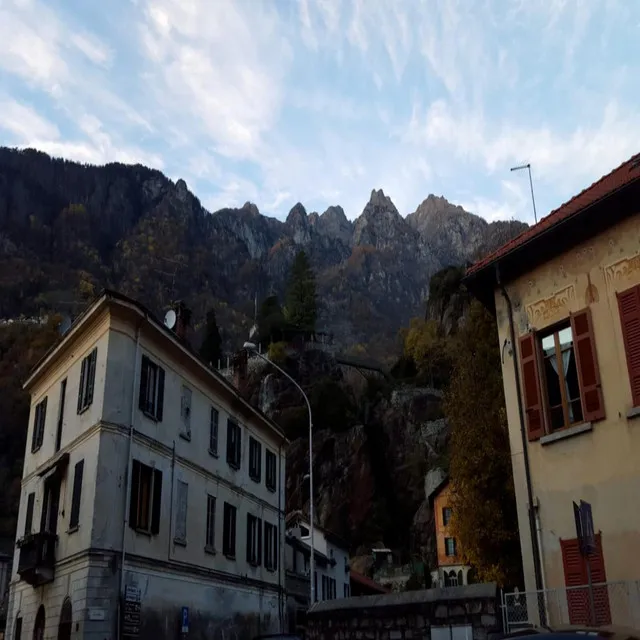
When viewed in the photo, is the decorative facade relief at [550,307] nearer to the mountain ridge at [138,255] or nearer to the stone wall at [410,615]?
the stone wall at [410,615]

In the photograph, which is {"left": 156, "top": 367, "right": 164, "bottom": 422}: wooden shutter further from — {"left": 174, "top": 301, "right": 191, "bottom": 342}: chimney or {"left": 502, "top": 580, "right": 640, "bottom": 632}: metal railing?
{"left": 502, "top": 580, "right": 640, "bottom": 632}: metal railing

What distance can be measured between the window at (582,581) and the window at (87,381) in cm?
1498

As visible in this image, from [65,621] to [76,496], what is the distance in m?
3.51

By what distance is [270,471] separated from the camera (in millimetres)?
35594

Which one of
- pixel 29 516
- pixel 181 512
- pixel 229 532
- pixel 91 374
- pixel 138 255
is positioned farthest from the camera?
pixel 138 255

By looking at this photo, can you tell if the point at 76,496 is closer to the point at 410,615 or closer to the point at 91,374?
the point at 91,374

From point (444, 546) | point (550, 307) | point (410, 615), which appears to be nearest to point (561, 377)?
point (550, 307)

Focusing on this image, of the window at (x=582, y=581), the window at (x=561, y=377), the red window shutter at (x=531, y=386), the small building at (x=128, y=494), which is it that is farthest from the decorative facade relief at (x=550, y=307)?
the small building at (x=128, y=494)

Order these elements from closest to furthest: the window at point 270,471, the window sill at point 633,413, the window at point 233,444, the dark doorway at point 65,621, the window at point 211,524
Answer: the window sill at point 633,413
the dark doorway at point 65,621
the window at point 211,524
the window at point 233,444
the window at point 270,471

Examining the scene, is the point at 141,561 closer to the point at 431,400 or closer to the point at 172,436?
the point at 172,436

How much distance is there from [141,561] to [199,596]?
4.46 metres

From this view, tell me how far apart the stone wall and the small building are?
8249 millimetres

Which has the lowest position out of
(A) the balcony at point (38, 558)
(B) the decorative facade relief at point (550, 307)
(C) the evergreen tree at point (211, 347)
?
(A) the balcony at point (38, 558)

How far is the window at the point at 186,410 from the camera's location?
26188 mm
